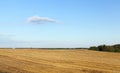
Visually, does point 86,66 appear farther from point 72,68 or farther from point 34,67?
point 34,67

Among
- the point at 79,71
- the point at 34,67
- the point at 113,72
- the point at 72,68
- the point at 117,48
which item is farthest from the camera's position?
the point at 117,48

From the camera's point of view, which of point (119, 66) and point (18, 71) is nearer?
point (119, 66)

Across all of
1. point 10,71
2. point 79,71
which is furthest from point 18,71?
point 79,71

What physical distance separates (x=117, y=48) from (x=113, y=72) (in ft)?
56.4

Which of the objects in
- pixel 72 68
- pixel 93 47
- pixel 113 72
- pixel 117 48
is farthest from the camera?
pixel 93 47

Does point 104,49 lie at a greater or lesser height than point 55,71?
greater

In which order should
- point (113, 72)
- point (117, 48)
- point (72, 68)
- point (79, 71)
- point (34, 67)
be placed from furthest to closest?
point (117, 48) < point (34, 67) < point (72, 68) < point (79, 71) < point (113, 72)

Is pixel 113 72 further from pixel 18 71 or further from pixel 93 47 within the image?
pixel 93 47

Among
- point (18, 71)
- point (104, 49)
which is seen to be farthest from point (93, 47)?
point (18, 71)

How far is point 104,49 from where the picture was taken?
35031 mm

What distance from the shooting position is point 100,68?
19141 mm

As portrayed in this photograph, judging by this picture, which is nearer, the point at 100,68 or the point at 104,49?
the point at 100,68

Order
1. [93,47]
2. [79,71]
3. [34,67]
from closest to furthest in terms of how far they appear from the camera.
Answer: [79,71], [34,67], [93,47]

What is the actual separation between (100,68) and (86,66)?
155 centimetres
